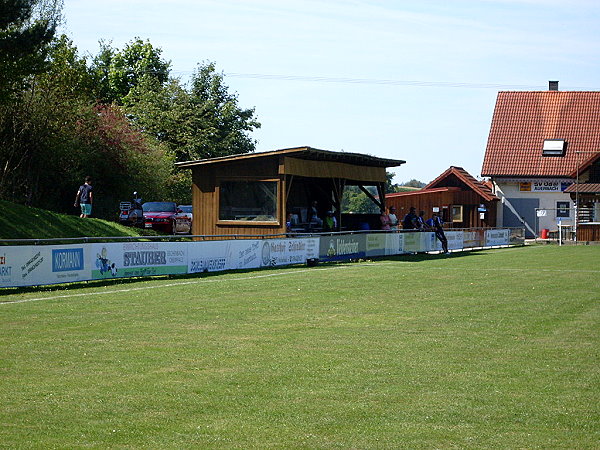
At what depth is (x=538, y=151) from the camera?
71.9 metres

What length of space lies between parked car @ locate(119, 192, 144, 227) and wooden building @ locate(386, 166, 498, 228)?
93.2 feet

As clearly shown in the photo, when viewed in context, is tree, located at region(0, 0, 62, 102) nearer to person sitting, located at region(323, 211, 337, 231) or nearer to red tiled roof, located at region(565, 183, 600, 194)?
person sitting, located at region(323, 211, 337, 231)

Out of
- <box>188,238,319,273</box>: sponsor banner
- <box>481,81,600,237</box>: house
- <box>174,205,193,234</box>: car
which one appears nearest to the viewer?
<box>188,238,319,273</box>: sponsor banner

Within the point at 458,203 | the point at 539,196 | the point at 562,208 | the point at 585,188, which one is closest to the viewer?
the point at 585,188

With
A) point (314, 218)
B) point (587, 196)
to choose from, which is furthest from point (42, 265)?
point (587, 196)

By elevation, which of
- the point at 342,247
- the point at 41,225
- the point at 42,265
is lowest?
the point at 42,265

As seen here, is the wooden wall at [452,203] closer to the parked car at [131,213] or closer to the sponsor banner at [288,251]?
the parked car at [131,213]

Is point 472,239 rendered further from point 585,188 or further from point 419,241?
point 585,188

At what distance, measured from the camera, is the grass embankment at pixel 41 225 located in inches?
1278

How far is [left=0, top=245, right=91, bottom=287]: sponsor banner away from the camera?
21.0 meters

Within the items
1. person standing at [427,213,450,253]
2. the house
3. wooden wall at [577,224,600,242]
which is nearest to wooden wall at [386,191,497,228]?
the house

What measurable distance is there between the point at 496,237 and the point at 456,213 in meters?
14.8

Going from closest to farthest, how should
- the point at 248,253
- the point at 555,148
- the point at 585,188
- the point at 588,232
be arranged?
the point at 248,253 < the point at 588,232 < the point at 585,188 < the point at 555,148

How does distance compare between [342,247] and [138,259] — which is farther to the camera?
[342,247]
